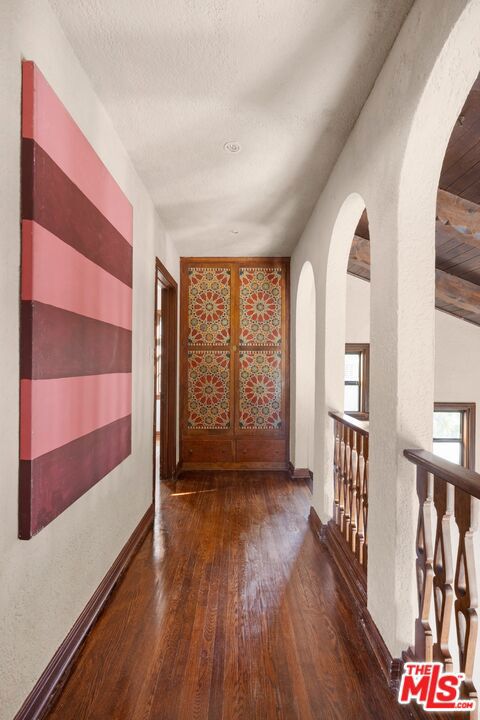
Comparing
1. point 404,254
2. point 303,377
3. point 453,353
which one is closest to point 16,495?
point 404,254

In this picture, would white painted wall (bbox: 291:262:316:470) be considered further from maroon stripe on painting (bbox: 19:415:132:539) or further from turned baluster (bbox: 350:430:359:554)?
maroon stripe on painting (bbox: 19:415:132:539)

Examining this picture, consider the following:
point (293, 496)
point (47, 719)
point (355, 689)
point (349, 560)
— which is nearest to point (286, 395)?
point (293, 496)

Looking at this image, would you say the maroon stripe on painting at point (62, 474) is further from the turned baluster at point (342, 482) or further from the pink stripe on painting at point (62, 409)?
the turned baluster at point (342, 482)

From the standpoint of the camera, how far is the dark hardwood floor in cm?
→ 159

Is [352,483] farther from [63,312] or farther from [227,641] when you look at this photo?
[63,312]

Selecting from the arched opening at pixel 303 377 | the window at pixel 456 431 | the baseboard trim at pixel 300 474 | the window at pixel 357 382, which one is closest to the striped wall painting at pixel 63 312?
the arched opening at pixel 303 377

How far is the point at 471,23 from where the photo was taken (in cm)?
132

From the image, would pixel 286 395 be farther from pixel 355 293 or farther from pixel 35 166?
pixel 35 166

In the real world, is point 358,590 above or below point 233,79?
below

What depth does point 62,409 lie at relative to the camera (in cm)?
168

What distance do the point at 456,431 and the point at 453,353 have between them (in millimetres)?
1095

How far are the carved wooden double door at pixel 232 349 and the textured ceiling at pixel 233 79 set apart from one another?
77.7 inches

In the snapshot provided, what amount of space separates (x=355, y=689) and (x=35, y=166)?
220 cm

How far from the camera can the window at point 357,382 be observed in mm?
5844
